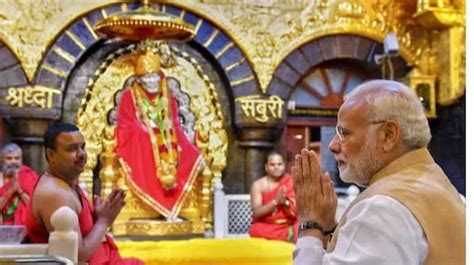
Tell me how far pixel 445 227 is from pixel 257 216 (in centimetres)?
468

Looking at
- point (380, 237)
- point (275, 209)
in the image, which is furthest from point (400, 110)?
point (275, 209)

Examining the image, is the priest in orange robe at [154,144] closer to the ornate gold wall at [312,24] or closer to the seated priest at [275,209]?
the seated priest at [275,209]

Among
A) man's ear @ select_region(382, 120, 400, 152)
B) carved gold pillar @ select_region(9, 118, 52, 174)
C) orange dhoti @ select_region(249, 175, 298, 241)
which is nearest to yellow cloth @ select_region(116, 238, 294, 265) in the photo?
orange dhoti @ select_region(249, 175, 298, 241)

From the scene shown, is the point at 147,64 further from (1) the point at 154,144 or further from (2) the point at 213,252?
(2) the point at 213,252

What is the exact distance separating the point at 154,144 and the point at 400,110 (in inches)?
205

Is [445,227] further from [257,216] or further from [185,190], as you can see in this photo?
[185,190]

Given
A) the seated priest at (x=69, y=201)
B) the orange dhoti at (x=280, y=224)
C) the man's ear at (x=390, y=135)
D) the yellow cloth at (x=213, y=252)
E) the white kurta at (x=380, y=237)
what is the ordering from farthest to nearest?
the orange dhoti at (x=280, y=224) → the yellow cloth at (x=213, y=252) → the seated priest at (x=69, y=201) → the man's ear at (x=390, y=135) → the white kurta at (x=380, y=237)

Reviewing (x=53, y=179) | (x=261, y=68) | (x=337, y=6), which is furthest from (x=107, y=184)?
(x=53, y=179)

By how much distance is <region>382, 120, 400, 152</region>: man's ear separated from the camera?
1658 mm

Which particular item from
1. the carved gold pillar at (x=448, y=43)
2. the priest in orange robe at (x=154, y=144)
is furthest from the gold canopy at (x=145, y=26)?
the carved gold pillar at (x=448, y=43)

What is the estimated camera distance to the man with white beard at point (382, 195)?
150cm

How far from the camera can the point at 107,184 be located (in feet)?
22.6

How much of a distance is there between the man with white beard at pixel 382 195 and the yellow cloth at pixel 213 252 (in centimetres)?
310

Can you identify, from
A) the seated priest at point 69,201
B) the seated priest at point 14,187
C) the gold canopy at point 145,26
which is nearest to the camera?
the seated priest at point 69,201
